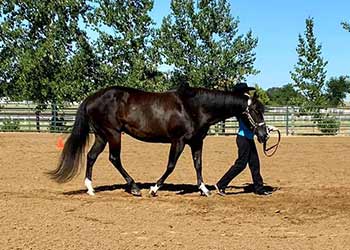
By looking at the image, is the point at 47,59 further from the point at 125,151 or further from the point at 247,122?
the point at 247,122

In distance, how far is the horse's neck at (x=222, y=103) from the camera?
364 inches

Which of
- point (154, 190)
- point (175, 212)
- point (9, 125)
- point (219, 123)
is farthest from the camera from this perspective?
point (219, 123)

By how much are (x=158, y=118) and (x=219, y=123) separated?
20.6 metres

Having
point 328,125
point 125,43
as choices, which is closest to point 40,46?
point 125,43

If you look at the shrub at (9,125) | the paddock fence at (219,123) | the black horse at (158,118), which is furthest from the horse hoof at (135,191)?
the shrub at (9,125)

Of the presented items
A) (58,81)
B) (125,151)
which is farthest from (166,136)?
(58,81)

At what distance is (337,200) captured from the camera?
872cm

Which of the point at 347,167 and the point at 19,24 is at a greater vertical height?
the point at 19,24

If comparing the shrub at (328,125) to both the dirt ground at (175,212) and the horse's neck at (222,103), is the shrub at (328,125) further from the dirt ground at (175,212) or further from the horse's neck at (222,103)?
the horse's neck at (222,103)

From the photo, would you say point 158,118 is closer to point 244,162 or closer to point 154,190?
point 154,190

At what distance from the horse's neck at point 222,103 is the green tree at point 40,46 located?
22098 mm

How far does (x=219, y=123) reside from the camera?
29.7 meters

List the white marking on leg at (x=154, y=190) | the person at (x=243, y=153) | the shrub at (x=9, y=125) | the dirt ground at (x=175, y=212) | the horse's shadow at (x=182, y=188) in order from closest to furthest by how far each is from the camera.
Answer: the dirt ground at (x=175, y=212), the white marking on leg at (x=154, y=190), the person at (x=243, y=153), the horse's shadow at (x=182, y=188), the shrub at (x=9, y=125)

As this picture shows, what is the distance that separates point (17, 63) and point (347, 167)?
22130 millimetres
